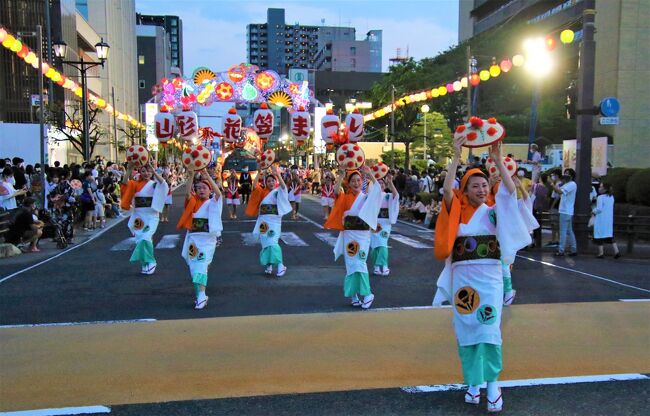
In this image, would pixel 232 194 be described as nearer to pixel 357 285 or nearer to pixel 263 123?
pixel 263 123

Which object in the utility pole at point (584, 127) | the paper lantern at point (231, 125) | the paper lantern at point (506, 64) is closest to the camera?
the utility pole at point (584, 127)

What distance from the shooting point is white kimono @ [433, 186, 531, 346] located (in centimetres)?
421

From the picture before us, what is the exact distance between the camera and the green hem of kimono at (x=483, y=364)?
409 centimetres

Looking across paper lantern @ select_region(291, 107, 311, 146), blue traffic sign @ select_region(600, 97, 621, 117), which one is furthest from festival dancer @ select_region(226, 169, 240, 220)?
blue traffic sign @ select_region(600, 97, 621, 117)

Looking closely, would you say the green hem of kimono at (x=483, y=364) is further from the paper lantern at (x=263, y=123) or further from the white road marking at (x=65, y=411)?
the paper lantern at (x=263, y=123)

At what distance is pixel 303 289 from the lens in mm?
8523

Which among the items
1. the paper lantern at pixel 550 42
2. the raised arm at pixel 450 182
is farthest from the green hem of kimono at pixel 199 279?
the paper lantern at pixel 550 42

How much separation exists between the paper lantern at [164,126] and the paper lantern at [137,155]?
13.4 feet

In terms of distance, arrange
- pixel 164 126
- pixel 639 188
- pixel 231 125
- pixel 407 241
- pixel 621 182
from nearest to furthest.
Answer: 1. pixel 164 126
2. pixel 407 241
3. pixel 639 188
4. pixel 231 125
5. pixel 621 182

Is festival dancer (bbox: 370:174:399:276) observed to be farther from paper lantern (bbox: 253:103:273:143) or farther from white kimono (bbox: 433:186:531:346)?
paper lantern (bbox: 253:103:273:143)

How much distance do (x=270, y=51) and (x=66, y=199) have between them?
184m

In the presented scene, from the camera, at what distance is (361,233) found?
7566 millimetres

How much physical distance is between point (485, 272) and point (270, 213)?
5.95 m

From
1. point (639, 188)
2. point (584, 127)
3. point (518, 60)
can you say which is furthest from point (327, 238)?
point (639, 188)
